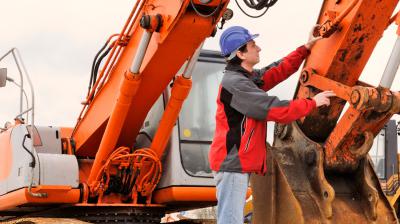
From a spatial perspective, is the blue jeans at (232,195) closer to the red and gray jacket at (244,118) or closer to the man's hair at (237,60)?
the red and gray jacket at (244,118)

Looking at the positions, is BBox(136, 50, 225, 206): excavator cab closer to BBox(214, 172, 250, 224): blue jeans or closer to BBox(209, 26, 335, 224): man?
BBox(209, 26, 335, 224): man

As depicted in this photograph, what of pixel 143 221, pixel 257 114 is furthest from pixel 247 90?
pixel 143 221

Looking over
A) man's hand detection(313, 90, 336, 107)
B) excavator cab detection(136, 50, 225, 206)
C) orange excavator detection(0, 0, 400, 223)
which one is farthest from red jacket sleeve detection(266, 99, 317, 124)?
excavator cab detection(136, 50, 225, 206)

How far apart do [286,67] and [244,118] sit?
731 millimetres

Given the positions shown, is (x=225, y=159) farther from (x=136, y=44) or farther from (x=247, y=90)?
(x=136, y=44)

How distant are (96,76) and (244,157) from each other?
2832 millimetres

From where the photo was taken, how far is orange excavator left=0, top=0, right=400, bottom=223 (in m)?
4.12

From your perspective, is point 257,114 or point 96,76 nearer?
point 257,114

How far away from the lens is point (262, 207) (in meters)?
4.32

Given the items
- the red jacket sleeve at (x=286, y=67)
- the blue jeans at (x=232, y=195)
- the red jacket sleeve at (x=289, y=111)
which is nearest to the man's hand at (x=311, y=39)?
the red jacket sleeve at (x=286, y=67)

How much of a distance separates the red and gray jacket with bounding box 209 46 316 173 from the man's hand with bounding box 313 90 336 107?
0.25ft

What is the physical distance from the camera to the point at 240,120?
3.90m

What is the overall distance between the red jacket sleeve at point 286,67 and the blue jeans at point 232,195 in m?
0.86

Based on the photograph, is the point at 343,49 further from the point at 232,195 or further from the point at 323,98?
the point at 232,195
